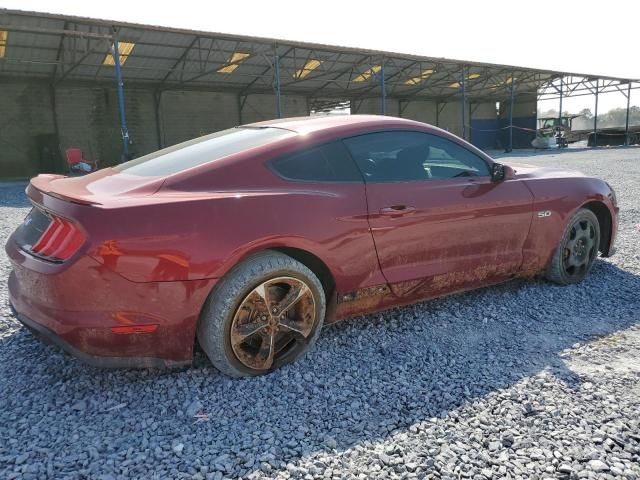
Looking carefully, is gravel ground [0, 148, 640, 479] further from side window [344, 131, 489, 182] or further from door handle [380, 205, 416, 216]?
side window [344, 131, 489, 182]

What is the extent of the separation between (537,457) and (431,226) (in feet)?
4.79

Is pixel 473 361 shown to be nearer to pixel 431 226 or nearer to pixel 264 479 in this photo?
pixel 431 226

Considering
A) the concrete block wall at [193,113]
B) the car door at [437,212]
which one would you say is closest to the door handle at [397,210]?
the car door at [437,212]

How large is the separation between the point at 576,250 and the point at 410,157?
181 centimetres

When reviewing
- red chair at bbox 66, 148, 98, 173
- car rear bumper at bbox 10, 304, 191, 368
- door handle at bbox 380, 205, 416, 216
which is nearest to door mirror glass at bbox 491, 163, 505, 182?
door handle at bbox 380, 205, 416, 216

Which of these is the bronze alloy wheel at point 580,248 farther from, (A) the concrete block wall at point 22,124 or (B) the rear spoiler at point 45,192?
(A) the concrete block wall at point 22,124

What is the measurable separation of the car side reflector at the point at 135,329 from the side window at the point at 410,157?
1.44 meters

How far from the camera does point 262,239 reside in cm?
240

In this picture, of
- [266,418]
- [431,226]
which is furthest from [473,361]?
[266,418]

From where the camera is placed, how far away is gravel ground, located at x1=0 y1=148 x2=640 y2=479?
184 cm

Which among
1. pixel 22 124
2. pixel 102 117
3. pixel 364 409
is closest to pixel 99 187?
pixel 364 409

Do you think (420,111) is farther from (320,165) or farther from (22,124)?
(320,165)

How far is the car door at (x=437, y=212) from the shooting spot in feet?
9.37

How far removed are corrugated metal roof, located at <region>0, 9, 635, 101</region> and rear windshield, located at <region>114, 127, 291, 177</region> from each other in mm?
12592
